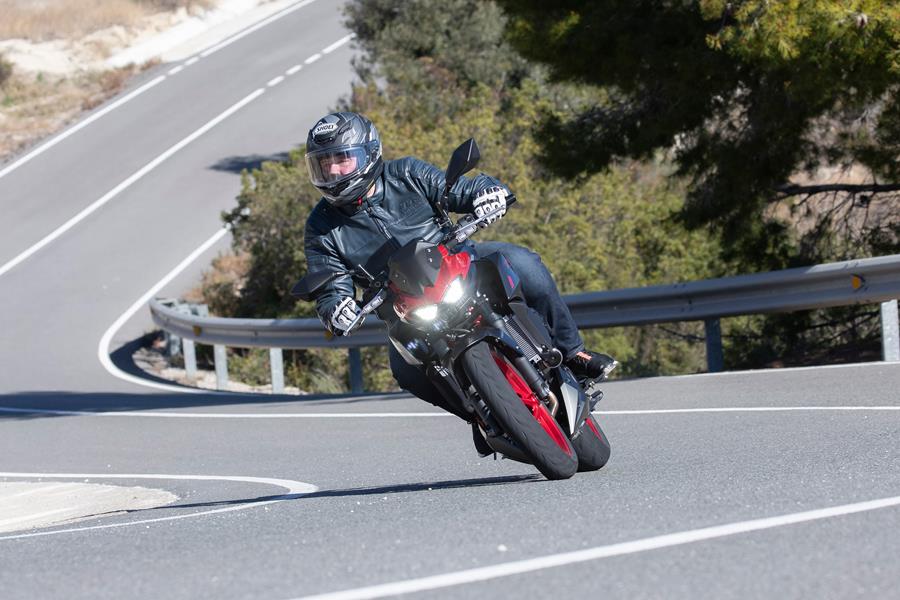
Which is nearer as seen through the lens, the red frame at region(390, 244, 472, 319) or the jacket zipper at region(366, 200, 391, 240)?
the red frame at region(390, 244, 472, 319)

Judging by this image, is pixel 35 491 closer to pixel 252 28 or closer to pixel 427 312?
pixel 427 312

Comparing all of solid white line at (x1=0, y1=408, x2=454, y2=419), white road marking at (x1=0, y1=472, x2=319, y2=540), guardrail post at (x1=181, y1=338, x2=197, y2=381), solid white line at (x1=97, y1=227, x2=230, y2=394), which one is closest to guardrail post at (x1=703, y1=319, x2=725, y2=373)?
solid white line at (x1=0, y1=408, x2=454, y2=419)

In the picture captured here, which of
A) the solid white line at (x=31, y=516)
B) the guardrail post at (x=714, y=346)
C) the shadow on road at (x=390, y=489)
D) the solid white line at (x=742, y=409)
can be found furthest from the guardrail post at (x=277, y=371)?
the shadow on road at (x=390, y=489)

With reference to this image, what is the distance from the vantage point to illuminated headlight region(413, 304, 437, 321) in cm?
609

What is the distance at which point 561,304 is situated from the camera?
677 centimetres

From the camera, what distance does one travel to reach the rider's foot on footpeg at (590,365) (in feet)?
22.3

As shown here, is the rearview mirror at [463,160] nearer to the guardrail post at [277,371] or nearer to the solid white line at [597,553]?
the solid white line at [597,553]

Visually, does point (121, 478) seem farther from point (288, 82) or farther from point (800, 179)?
point (288, 82)

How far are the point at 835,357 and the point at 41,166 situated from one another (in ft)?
80.9

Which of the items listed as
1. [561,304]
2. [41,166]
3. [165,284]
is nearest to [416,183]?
[561,304]

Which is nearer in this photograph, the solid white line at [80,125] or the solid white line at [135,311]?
the solid white line at [135,311]

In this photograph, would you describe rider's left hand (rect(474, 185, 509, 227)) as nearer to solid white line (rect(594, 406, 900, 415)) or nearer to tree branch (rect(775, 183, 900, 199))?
solid white line (rect(594, 406, 900, 415))

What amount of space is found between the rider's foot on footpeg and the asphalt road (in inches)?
19.8

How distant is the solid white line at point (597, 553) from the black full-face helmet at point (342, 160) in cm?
259
